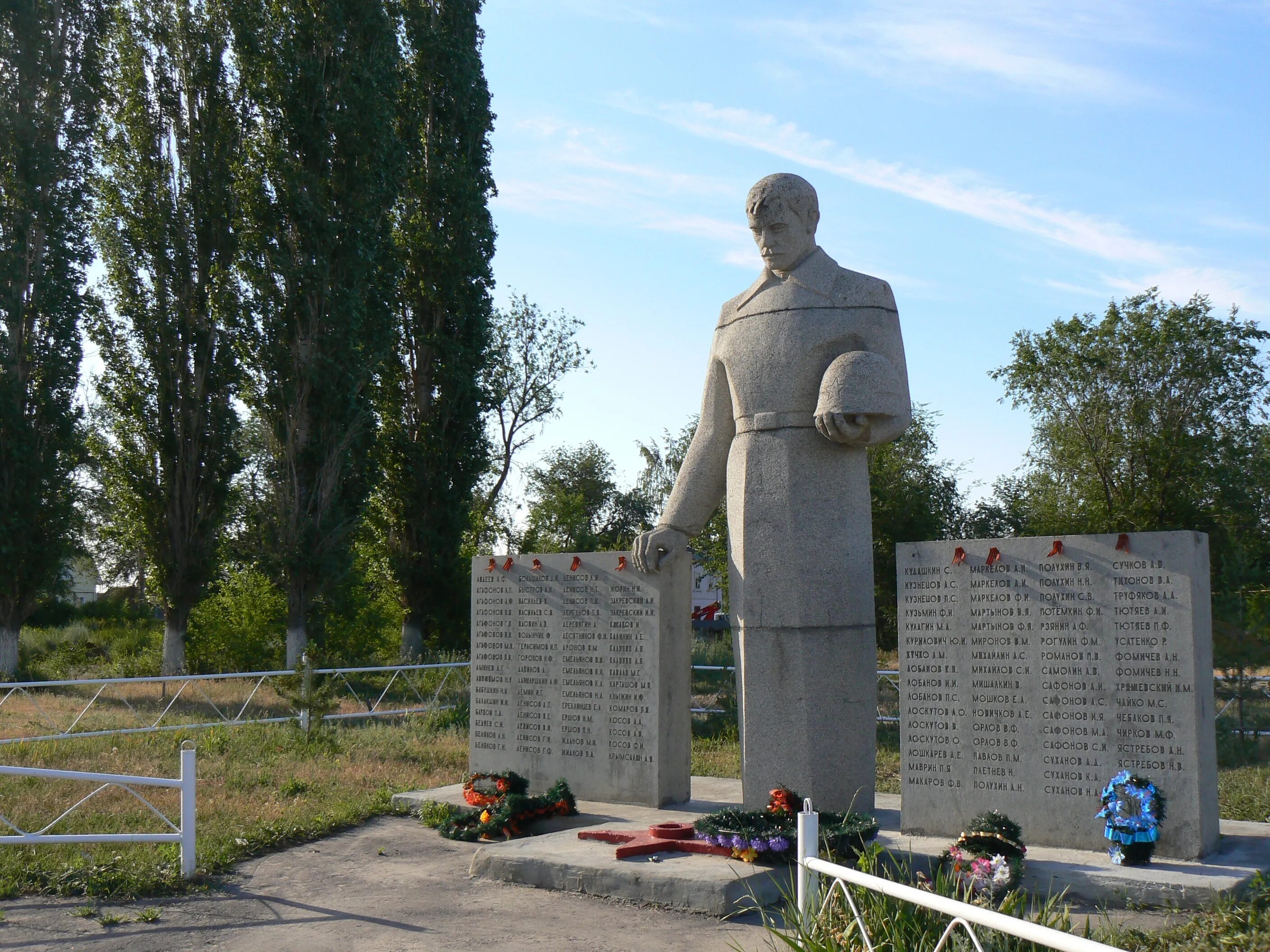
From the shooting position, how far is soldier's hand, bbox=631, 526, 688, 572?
6992 mm

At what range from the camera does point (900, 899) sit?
3.74m

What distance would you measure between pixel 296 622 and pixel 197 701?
2590 mm

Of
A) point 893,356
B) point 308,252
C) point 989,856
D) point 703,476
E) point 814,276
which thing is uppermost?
point 308,252

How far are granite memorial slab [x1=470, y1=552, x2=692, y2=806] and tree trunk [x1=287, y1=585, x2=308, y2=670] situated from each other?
1077 centimetres

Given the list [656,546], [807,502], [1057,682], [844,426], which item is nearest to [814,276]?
[844,426]

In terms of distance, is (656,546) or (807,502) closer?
(807,502)

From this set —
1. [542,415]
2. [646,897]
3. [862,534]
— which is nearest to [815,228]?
[862,534]

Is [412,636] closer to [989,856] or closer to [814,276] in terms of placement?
[814,276]

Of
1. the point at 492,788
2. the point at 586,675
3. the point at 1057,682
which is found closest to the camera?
the point at 1057,682

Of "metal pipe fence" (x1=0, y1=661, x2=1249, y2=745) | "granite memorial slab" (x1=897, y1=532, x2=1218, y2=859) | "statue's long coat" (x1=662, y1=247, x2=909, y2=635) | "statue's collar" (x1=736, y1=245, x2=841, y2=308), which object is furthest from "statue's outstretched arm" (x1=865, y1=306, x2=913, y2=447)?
"metal pipe fence" (x1=0, y1=661, x2=1249, y2=745)

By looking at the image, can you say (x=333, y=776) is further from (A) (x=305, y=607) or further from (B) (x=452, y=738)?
(A) (x=305, y=607)

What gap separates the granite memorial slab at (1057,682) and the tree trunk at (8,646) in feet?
51.1

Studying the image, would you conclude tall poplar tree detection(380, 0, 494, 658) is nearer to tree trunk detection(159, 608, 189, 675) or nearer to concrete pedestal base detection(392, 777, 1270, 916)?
tree trunk detection(159, 608, 189, 675)

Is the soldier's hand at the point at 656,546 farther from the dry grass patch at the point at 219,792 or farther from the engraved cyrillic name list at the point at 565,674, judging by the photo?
the dry grass patch at the point at 219,792
